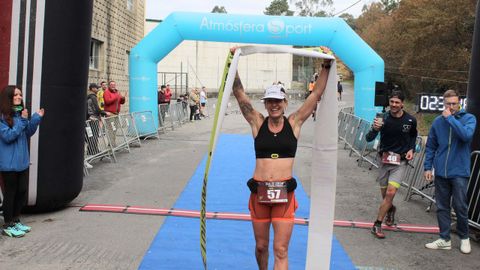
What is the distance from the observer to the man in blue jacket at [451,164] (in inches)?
217

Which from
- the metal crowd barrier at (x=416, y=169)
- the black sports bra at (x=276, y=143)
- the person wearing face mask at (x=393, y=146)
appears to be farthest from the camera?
the metal crowd barrier at (x=416, y=169)

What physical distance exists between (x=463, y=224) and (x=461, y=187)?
48cm

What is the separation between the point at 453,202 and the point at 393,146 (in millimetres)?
1020

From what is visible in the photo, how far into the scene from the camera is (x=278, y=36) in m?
15.0

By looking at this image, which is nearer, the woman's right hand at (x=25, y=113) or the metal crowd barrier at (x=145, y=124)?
the woman's right hand at (x=25, y=113)

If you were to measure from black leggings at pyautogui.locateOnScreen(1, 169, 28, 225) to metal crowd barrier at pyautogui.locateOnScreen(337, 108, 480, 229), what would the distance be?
5893 millimetres

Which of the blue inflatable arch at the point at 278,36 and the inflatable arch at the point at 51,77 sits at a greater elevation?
the blue inflatable arch at the point at 278,36

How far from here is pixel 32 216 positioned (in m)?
6.47

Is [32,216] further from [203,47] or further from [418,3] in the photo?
[203,47]

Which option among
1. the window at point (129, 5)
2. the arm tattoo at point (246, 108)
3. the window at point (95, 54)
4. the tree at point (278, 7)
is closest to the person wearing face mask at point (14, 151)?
the arm tattoo at point (246, 108)

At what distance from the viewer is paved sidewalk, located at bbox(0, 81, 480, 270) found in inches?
199

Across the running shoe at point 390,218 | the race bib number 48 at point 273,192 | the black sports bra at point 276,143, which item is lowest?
the running shoe at point 390,218

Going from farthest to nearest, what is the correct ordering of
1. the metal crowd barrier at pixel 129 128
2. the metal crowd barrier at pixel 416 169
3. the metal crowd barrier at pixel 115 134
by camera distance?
the metal crowd barrier at pixel 129 128 < the metal crowd barrier at pixel 115 134 < the metal crowd barrier at pixel 416 169

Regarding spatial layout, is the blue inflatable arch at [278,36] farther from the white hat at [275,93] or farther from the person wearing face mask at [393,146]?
the white hat at [275,93]
